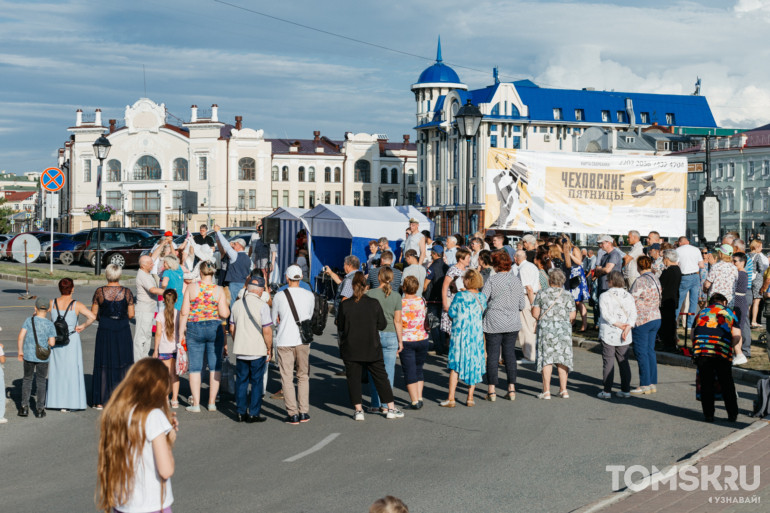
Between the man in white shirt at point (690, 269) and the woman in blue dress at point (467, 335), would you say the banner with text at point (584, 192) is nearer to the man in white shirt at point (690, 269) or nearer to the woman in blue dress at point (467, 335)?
the man in white shirt at point (690, 269)

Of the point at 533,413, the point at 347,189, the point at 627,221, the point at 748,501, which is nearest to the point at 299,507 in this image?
the point at 748,501

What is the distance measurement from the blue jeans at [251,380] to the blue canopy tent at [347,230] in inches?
441

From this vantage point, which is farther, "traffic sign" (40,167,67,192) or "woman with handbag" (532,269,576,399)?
"traffic sign" (40,167,67,192)

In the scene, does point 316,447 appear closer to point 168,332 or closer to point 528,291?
point 168,332

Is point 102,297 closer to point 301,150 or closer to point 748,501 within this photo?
point 748,501

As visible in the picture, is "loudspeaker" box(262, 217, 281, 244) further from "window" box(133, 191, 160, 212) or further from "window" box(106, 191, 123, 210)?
"window" box(106, 191, 123, 210)

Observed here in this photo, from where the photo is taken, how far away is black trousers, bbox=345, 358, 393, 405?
1112cm

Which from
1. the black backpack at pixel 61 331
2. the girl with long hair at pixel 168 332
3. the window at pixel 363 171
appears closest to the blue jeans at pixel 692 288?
the girl with long hair at pixel 168 332

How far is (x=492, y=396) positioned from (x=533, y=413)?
0.98m

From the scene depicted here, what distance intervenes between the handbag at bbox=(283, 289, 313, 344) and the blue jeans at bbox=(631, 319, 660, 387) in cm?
465

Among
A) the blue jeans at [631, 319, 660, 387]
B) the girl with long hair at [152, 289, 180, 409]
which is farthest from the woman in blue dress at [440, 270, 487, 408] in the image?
the girl with long hair at [152, 289, 180, 409]

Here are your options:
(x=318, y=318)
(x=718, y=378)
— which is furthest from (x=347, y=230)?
(x=718, y=378)

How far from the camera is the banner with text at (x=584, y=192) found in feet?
66.9

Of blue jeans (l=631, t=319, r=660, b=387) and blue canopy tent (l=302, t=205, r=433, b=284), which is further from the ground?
blue canopy tent (l=302, t=205, r=433, b=284)
